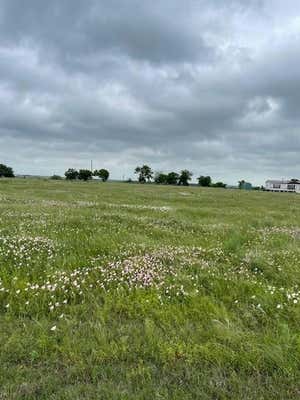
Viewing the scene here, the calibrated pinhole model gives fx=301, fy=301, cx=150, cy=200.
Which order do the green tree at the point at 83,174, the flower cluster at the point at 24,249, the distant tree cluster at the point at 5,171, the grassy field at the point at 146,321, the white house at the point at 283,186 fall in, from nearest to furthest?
the grassy field at the point at 146,321, the flower cluster at the point at 24,249, the distant tree cluster at the point at 5,171, the green tree at the point at 83,174, the white house at the point at 283,186

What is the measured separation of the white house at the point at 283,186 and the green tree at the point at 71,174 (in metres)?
118

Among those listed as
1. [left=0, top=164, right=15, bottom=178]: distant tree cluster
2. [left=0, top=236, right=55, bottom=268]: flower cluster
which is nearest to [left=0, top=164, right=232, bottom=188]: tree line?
[left=0, top=164, right=15, bottom=178]: distant tree cluster

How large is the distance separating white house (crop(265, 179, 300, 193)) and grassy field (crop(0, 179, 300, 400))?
598 feet

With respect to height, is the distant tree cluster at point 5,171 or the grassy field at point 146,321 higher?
the distant tree cluster at point 5,171

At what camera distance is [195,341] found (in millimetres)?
4070

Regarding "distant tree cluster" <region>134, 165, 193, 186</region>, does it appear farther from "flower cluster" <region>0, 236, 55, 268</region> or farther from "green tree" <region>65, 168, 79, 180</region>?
"flower cluster" <region>0, 236, 55, 268</region>

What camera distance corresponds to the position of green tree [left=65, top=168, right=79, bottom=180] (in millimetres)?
142375

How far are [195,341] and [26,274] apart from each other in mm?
3822

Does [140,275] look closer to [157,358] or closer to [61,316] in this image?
[61,316]

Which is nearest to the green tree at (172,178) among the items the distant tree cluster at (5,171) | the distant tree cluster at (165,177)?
the distant tree cluster at (165,177)

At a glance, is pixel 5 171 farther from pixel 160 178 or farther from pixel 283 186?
pixel 283 186

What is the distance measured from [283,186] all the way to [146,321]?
197816 millimetres

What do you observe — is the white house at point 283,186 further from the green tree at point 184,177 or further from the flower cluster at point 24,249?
the flower cluster at point 24,249

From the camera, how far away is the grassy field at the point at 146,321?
10.7ft
